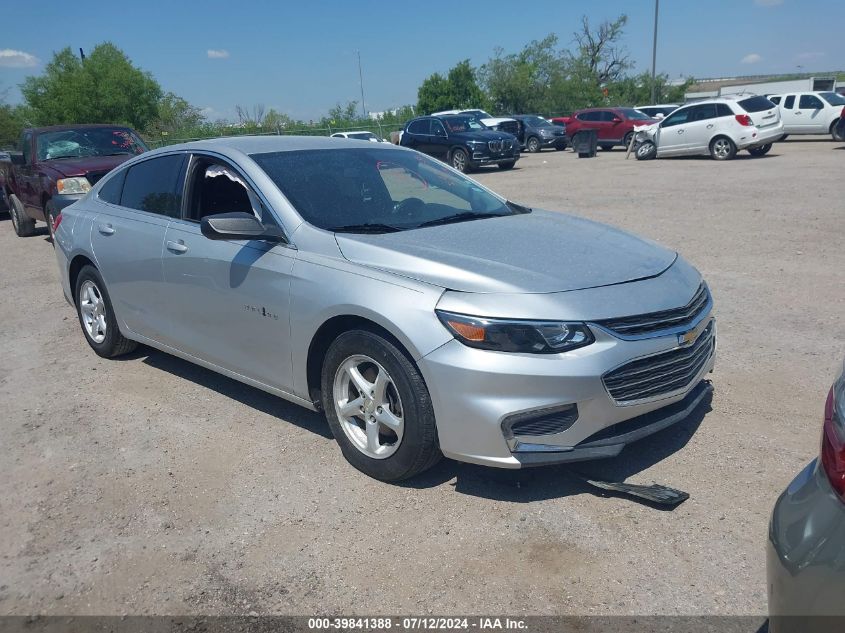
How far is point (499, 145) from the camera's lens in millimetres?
22578

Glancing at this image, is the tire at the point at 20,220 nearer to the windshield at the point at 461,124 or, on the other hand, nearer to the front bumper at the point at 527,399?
the front bumper at the point at 527,399

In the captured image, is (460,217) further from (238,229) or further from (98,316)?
(98,316)

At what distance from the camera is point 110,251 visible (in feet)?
17.9

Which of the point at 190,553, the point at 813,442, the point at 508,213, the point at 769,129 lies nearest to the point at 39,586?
the point at 190,553

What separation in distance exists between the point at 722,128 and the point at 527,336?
20326 millimetres

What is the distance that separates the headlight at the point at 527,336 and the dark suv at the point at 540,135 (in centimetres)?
2976

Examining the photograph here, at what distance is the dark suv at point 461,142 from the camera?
22406 millimetres

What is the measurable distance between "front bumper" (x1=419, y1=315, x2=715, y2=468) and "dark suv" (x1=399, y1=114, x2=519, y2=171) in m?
19.5

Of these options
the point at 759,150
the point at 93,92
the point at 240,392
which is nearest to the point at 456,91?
the point at 93,92

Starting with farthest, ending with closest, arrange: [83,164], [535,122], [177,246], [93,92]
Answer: [93,92]
[535,122]
[83,164]
[177,246]

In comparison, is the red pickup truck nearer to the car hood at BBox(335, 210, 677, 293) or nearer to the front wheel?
the car hood at BBox(335, 210, 677, 293)

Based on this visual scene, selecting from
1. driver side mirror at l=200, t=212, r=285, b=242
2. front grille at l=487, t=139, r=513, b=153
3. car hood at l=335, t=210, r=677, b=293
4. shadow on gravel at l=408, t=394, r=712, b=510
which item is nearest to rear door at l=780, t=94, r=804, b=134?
front grille at l=487, t=139, r=513, b=153

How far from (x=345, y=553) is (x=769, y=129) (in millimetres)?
21296

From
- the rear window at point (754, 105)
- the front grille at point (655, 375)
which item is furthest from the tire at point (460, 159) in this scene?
the front grille at point (655, 375)
